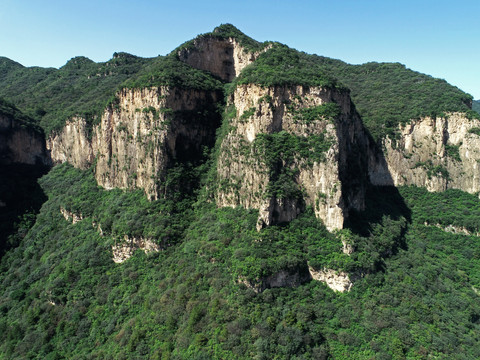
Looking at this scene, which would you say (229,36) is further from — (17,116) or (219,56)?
(17,116)

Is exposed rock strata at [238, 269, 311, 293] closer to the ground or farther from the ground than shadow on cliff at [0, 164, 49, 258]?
closer to the ground

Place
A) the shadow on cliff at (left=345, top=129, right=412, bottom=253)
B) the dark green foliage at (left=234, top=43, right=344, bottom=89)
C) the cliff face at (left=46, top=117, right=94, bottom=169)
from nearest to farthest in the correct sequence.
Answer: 1. the shadow on cliff at (left=345, top=129, right=412, bottom=253)
2. the dark green foliage at (left=234, top=43, right=344, bottom=89)
3. the cliff face at (left=46, top=117, right=94, bottom=169)

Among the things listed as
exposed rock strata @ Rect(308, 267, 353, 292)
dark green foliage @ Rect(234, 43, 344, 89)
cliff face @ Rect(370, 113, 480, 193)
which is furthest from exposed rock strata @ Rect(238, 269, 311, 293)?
cliff face @ Rect(370, 113, 480, 193)

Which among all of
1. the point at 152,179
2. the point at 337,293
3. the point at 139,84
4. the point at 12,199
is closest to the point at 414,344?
the point at 337,293

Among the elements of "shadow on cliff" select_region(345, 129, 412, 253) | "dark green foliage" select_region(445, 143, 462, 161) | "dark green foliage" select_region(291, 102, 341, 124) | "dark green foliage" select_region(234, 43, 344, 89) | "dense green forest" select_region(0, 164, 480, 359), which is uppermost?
"dark green foliage" select_region(234, 43, 344, 89)

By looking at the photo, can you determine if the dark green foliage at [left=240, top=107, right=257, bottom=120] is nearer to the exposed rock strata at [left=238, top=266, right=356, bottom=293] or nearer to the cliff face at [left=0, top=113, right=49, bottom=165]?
the exposed rock strata at [left=238, top=266, right=356, bottom=293]

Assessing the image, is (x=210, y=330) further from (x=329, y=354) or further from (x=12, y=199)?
(x=12, y=199)

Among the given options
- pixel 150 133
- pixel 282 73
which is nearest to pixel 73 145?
pixel 150 133

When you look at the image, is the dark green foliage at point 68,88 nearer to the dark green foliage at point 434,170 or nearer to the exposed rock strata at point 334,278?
the exposed rock strata at point 334,278
